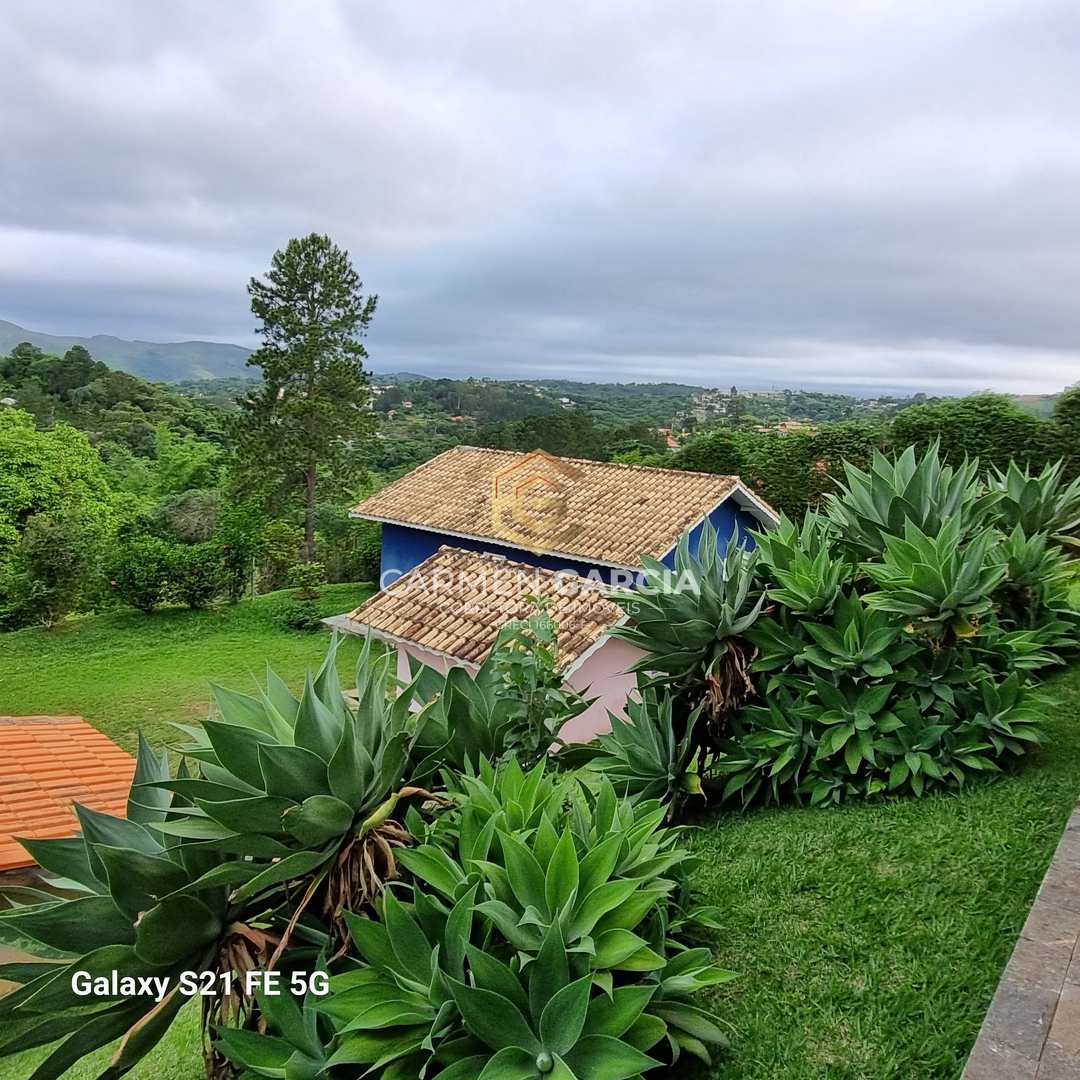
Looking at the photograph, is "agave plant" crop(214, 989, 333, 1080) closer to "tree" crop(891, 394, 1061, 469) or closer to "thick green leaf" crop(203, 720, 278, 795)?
"thick green leaf" crop(203, 720, 278, 795)

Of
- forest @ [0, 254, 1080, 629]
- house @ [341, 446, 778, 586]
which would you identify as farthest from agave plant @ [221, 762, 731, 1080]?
house @ [341, 446, 778, 586]

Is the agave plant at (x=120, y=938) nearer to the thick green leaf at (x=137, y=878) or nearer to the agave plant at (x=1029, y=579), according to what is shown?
the thick green leaf at (x=137, y=878)

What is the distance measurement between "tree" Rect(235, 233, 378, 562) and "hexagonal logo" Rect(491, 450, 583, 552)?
28.4 feet

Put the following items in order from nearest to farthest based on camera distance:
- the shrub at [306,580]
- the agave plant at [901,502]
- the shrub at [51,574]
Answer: the agave plant at [901,502]
the shrub at [51,574]
the shrub at [306,580]

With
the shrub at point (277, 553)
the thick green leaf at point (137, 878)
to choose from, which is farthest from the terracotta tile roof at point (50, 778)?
the shrub at point (277, 553)

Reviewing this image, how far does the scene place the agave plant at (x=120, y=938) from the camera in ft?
4.25

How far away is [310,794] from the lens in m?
1.48

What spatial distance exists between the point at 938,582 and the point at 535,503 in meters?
10.4

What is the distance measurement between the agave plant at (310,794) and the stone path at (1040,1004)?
1152mm

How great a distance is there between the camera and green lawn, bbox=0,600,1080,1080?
1.36 m

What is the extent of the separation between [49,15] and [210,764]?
1524 cm

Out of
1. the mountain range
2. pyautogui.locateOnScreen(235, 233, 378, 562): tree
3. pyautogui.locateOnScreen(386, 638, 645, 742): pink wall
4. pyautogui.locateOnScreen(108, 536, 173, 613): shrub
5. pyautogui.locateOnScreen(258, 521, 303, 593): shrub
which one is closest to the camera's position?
pyautogui.locateOnScreen(386, 638, 645, 742): pink wall

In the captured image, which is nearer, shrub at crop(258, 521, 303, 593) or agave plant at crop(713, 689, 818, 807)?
agave plant at crop(713, 689, 818, 807)

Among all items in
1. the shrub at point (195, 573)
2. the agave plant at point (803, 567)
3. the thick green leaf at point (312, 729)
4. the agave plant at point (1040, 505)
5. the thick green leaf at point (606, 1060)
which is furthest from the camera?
the shrub at point (195, 573)
